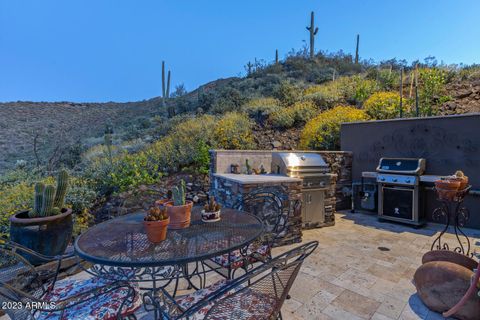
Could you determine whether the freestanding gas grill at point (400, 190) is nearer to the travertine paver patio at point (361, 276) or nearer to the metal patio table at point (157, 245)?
the travertine paver patio at point (361, 276)

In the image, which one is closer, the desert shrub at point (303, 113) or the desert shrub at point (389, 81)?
the desert shrub at point (303, 113)

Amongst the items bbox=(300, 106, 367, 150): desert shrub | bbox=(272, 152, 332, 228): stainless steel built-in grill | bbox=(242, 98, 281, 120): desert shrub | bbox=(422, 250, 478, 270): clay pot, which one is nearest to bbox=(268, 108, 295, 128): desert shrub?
bbox=(242, 98, 281, 120): desert shrub

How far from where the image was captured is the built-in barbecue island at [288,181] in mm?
3523

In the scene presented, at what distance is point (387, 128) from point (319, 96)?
352 cm

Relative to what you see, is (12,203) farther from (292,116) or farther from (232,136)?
(292,116)

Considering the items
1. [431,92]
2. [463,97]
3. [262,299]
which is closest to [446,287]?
[262,299]

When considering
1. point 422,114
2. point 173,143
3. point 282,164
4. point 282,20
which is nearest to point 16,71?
point 282,20

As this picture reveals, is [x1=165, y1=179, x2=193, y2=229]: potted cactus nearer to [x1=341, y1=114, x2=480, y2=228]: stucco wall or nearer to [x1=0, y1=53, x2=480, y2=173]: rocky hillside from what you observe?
[x1=341, y1=114, x2=480, y2=228]: stucco wall

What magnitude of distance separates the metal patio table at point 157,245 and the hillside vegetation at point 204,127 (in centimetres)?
212

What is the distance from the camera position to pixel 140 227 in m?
2.01

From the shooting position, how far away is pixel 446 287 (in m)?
1.94

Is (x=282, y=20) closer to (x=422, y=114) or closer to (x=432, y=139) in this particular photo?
(x=422, y=114)

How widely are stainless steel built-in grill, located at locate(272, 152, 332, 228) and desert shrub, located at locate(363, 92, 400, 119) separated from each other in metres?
3.06

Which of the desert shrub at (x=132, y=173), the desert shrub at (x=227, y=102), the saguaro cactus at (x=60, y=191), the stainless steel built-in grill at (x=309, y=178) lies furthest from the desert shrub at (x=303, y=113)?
the saguaro cactus at (x=60, y=191)
